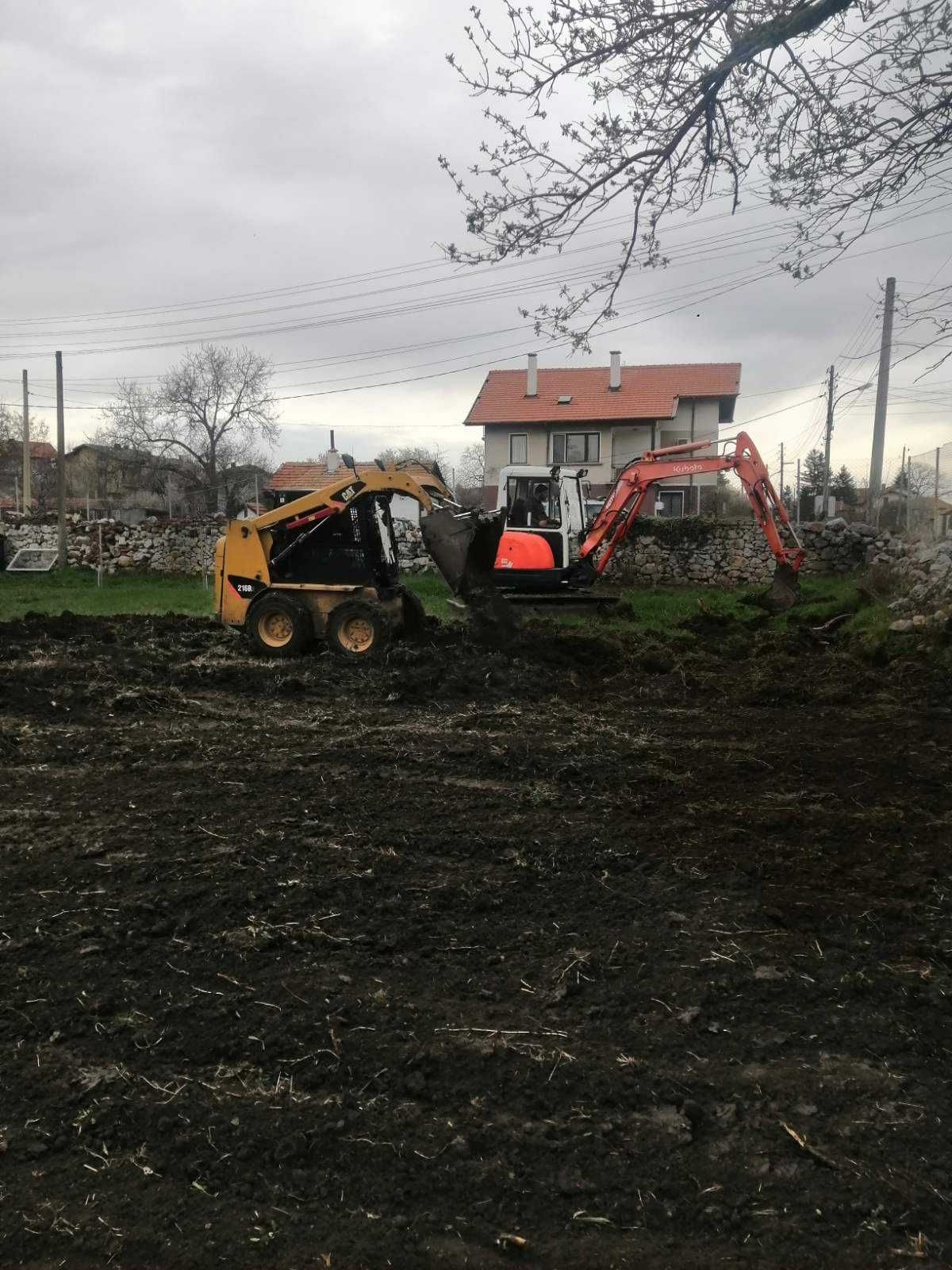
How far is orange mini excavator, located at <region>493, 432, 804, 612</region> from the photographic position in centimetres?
1566

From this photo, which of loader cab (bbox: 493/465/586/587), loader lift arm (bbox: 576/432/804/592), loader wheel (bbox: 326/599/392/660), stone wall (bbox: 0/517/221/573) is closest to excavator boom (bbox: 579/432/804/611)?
loader lift arm (bbox: 576/432/804/592)

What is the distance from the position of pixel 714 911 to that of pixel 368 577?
7850mm

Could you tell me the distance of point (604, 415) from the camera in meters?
38.6

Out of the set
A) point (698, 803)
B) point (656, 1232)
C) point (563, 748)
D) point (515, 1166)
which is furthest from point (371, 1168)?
point (563, 748)

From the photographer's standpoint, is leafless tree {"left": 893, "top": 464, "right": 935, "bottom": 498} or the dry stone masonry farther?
the dry stone masonry

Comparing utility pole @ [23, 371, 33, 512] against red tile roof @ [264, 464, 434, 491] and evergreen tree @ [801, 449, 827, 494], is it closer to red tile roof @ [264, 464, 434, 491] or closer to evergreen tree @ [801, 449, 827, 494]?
red tile roof @ [264, 464, 434, 491]

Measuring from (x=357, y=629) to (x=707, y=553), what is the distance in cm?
1366

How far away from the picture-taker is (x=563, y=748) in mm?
6559

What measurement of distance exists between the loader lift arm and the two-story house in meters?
21.8

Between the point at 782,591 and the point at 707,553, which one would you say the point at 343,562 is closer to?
the point at 782,591

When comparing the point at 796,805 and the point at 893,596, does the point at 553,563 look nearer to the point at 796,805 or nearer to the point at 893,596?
the point at 893,596

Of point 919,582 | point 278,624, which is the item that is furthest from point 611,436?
point 278,624

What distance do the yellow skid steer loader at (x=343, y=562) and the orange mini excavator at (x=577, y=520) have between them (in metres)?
4.34

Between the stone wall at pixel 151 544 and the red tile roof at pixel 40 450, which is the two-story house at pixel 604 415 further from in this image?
the red tile roof at pixel 40 450
